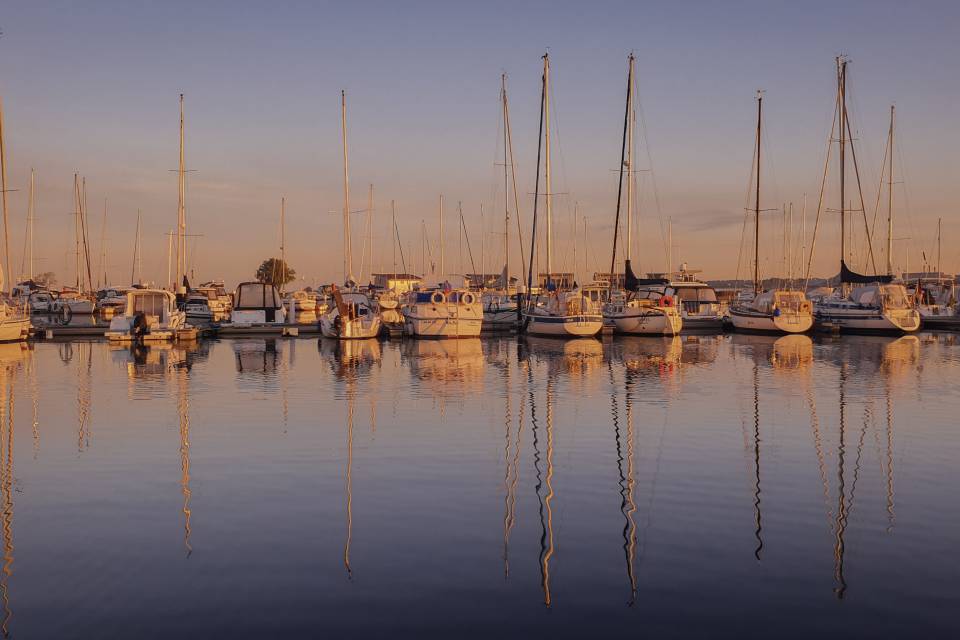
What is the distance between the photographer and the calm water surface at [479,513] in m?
7.32

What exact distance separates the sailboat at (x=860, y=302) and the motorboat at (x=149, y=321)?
3606 centimetres

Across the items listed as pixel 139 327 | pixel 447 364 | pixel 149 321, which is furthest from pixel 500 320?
pixel 447 364

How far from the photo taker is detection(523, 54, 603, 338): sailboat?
160 ft

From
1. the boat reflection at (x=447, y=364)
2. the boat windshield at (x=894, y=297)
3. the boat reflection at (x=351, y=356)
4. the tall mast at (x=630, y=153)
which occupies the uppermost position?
the tall mast at (x=630, y=153)

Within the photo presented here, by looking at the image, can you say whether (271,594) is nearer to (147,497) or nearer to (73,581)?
(73,581)

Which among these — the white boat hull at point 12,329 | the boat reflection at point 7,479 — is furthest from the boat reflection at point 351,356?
the white boat hull at point 12,329

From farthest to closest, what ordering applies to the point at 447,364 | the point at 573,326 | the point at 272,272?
the point at 272,272
the point at 573,326
the point at 447,364

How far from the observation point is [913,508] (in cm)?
1073

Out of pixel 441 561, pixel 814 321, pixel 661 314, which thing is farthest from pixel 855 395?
pixel 814 321

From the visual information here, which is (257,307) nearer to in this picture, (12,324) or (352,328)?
(352,328)

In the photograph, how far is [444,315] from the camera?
4809 cm

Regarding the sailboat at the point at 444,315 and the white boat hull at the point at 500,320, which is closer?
the sailboat at the point at 444,315

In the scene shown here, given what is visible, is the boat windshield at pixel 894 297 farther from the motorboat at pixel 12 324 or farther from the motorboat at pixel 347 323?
the motorboat at pixel 12 324

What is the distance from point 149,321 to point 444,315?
1450 centimetres
